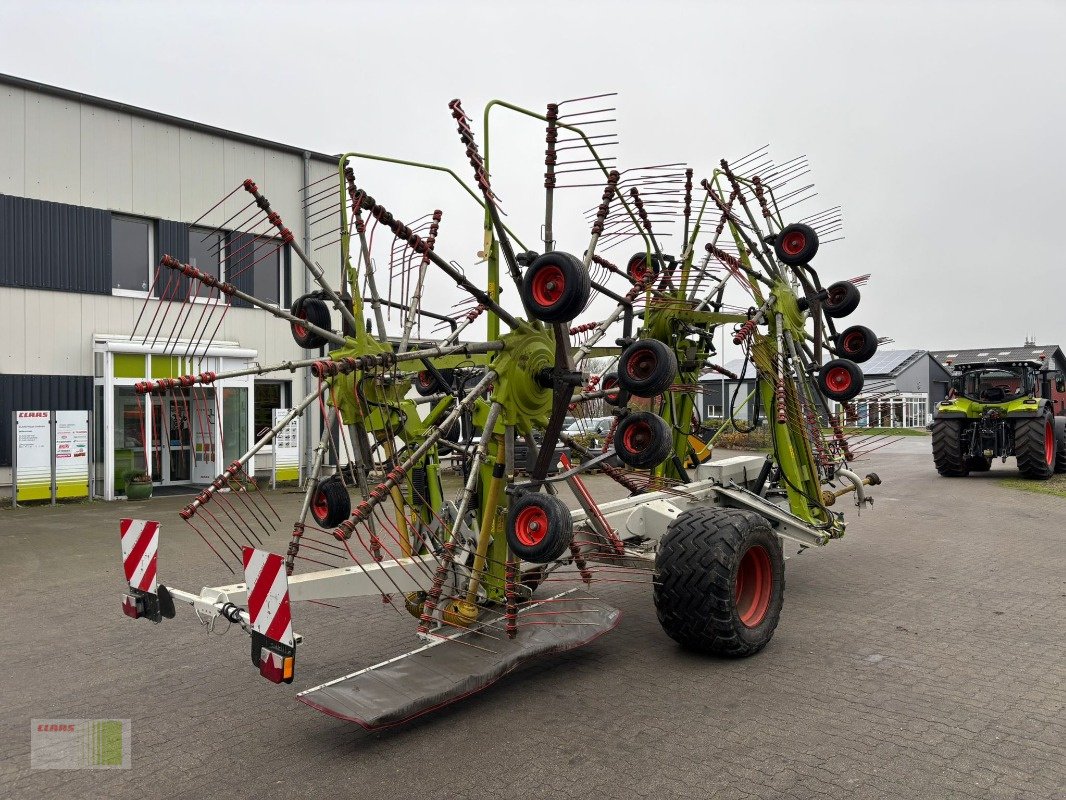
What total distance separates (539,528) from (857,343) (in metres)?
4.52

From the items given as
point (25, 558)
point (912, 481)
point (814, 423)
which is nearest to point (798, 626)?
point (814, 423)

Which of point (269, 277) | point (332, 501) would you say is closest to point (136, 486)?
point (269, 277)

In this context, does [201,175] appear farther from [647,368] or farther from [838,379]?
[647,368]

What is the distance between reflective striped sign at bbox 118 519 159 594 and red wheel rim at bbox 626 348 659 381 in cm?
277

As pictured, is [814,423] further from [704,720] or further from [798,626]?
[704,720]

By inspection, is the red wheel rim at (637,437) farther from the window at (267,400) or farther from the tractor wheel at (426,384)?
the window at (267,400)

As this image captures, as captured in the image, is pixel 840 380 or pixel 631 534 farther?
pixel 840 380

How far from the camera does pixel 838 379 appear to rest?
7.28 m

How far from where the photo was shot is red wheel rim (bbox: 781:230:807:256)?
285 inches

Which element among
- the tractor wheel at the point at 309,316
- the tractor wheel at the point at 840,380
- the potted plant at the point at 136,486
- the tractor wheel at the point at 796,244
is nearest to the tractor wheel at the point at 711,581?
the tractor wheel at the point at 840,380

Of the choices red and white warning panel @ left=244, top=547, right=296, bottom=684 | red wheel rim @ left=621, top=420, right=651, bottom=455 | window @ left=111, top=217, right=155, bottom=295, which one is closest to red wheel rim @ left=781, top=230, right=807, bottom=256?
red wheel rim @ left=621, top=420, right=651, bottom=455

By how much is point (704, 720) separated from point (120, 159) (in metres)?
14.7

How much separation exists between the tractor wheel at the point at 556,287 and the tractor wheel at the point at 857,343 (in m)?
4.15

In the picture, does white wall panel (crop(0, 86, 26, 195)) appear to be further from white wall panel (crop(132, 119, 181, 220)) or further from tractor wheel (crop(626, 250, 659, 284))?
tractor wheel (crop(626, 250, 659, 284))
